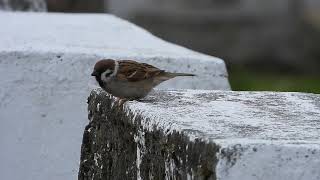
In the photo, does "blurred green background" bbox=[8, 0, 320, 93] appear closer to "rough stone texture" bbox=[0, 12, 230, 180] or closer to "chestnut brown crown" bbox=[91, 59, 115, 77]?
"rough stone texture" bbox=[0, 12, 230, 180]

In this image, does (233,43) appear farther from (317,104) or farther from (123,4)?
(317,104)

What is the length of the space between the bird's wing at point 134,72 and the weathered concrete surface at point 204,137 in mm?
143

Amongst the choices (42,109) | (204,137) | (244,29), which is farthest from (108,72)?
(244,29)

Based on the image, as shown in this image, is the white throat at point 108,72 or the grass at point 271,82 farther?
the grass at point 271,82

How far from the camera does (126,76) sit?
15.6 feet

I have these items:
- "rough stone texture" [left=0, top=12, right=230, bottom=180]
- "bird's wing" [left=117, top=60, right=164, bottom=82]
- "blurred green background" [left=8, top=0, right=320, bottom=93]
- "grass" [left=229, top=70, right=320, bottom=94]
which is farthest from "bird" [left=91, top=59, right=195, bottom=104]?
"blurred green background" [left=8, top=0, right=320, bottom=93]

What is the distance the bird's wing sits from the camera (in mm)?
4727

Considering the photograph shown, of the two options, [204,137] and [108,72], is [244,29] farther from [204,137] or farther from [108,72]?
[204,137]

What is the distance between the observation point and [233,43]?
70.2 feet

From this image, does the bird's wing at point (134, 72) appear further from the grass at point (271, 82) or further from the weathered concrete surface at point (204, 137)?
the grass at point (271, 82)

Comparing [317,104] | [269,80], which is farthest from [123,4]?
[317,104]

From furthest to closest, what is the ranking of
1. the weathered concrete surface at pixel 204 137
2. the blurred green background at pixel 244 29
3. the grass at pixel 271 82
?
the blurred green background at pixel 244 29 < the grass at pixel 271 82 < the weathered concrete surface at pixel 204 137

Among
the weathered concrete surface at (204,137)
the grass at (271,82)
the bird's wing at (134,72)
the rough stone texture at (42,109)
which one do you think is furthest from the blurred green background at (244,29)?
the weathered concrete surface at (204,137)

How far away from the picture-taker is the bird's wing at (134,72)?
473 centimetres
